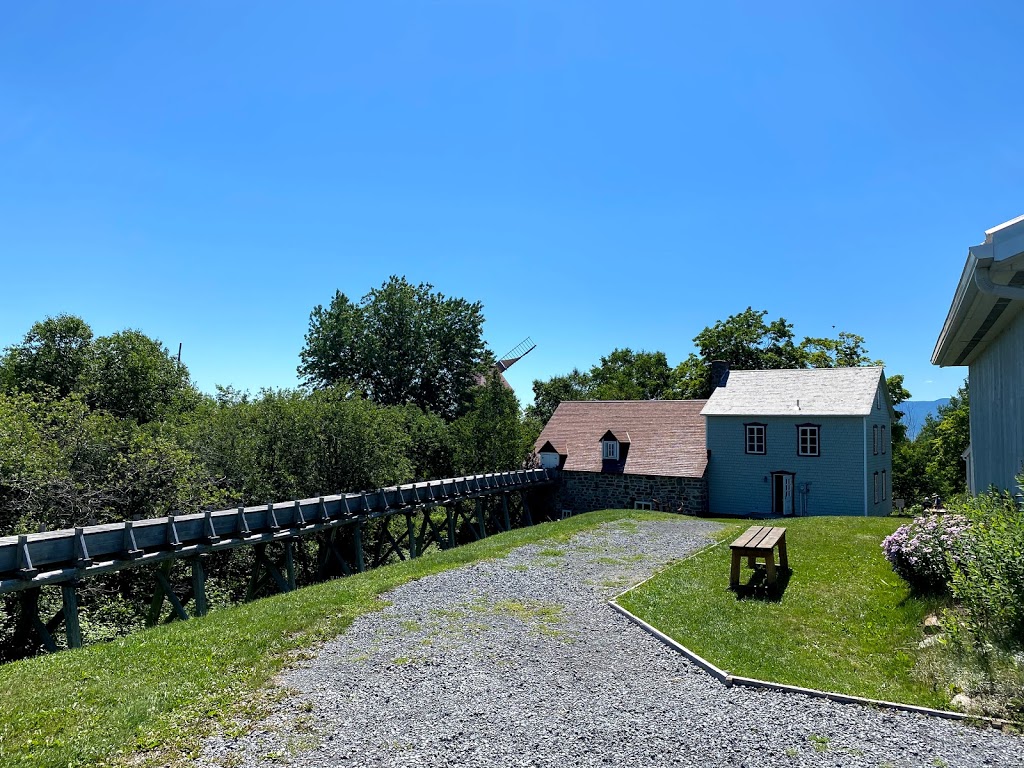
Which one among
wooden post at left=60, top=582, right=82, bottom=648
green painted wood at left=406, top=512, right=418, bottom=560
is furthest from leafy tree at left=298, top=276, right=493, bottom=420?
wooden post at left=60, top=582, right=82, bottom=648

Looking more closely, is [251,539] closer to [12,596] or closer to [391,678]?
[12,596]

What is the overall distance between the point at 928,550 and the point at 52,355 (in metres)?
44.1

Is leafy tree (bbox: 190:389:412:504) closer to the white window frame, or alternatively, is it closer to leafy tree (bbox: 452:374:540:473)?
leafy tree (bbox: 452:374:540:473)

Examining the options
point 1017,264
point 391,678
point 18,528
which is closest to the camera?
point 1017,264

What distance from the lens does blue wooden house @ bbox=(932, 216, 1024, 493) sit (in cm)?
575

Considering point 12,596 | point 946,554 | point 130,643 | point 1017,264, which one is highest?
point 1017,264

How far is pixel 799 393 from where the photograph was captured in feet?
84.3

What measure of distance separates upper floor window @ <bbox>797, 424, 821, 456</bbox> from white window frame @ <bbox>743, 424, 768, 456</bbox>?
1228mm

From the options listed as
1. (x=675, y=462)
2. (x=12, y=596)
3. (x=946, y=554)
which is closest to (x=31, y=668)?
(x=12, y=596)

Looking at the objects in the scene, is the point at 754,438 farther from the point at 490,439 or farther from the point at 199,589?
the point at 199,589

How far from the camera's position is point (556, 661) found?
6.75 meters

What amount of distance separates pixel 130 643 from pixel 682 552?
32.5 ft

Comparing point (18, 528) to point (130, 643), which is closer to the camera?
point (130, 643)

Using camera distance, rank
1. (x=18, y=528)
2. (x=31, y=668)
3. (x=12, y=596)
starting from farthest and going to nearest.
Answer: (x=12, y=596)
(x=18, y=528)
(x=31, y=668)
